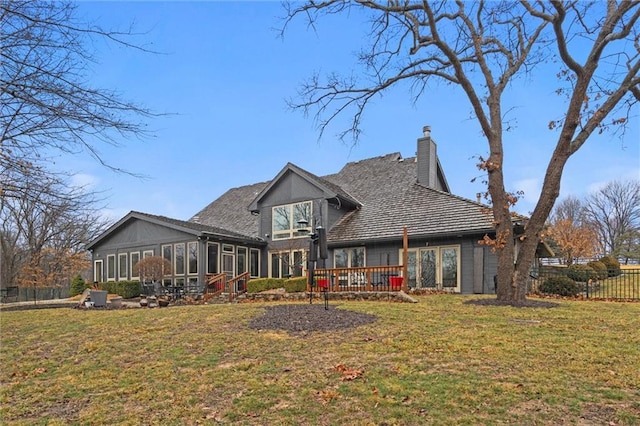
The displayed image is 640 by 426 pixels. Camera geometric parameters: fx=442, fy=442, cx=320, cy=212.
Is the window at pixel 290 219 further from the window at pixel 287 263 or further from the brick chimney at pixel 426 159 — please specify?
the brick chimney at pixel 426 159

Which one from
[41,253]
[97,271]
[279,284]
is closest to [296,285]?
[279,284]

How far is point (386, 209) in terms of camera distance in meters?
21.1

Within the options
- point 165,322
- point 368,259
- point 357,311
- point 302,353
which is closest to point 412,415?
point 302,353

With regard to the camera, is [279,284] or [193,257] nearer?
[279,284]

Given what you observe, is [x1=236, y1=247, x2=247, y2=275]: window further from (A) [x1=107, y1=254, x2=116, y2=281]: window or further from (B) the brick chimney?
(B) the brick chimney

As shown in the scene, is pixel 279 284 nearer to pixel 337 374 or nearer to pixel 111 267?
pixel 111 267

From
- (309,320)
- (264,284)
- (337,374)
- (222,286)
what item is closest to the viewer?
(337,374)

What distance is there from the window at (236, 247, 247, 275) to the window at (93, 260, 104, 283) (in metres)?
8.49

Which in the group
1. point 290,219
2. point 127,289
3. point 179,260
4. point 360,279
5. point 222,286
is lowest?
point 127,289

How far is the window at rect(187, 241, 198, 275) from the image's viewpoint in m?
21.3

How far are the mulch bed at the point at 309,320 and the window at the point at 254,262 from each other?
1258 centimetres

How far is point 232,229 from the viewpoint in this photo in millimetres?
26156

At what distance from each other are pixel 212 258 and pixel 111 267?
711 centimetres

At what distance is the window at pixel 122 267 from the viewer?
23969mm
